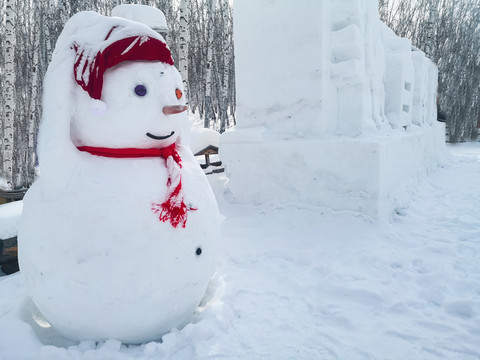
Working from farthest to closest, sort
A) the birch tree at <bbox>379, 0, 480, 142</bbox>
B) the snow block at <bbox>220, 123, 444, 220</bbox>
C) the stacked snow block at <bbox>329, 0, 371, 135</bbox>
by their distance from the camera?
the birch tree at <bbox>379, 0, 480, 142</bbox> < the stacked snow block at <bbox>329, 0, 371, 135</bbox> < the snow block at <bbox>220, 123, 444, 220</bbox>

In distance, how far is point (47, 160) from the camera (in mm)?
1470

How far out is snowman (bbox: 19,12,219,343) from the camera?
4.78ft

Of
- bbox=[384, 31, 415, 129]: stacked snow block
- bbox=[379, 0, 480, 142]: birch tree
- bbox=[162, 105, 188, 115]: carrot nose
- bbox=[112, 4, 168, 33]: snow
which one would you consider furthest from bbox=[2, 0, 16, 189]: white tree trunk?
bbox=[379, 0, 480, 142]: birch tree

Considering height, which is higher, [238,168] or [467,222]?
[238,168]

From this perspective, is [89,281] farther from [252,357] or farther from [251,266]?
[251,266]

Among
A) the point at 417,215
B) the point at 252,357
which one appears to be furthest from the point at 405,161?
the point at 252,357

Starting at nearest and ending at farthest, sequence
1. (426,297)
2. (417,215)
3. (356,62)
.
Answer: (426,297) → (356,62) → (417,215)

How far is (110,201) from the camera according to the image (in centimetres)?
148

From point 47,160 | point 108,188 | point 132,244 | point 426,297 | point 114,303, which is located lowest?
point 426,297

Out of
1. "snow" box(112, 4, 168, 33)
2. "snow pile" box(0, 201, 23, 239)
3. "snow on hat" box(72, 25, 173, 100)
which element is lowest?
"snow pile" box(0, 201, 23, 239)

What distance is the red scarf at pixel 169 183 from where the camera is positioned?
1.53 metres

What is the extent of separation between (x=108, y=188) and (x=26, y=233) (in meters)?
0.47

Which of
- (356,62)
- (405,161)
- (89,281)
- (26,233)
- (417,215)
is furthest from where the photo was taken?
(405,161)

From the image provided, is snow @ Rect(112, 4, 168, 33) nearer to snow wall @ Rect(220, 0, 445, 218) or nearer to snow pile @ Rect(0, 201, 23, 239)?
snow wall @ Rect(220, 0, 445, 218)
